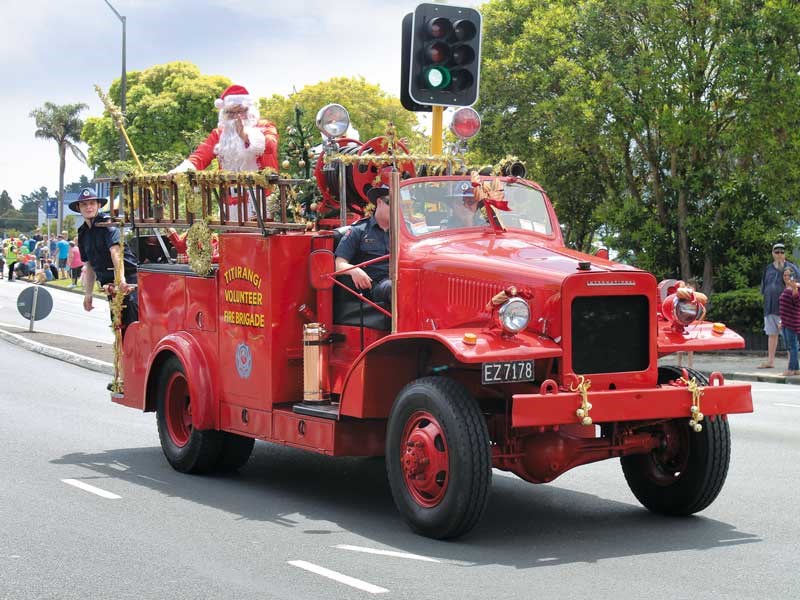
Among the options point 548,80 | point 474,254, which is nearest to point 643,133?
point 548,80

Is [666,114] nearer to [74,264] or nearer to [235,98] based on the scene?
[235,98]

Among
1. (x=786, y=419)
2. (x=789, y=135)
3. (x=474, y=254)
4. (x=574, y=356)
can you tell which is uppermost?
(x=789, y=135)

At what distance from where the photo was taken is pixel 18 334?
23750mm

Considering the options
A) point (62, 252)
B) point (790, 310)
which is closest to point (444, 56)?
point (790, 310)

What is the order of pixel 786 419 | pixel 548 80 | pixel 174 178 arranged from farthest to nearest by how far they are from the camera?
pixel 548 80 < pixel 786 419 < pixel 174 178

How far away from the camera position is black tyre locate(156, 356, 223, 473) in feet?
32.8

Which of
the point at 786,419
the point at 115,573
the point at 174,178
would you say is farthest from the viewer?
the point at 786,419

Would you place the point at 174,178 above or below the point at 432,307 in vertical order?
above

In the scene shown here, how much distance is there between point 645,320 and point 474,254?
1.15 meters

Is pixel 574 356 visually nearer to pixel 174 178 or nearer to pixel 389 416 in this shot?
pixel 389 416

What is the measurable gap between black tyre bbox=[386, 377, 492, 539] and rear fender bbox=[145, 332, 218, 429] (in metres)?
2.36

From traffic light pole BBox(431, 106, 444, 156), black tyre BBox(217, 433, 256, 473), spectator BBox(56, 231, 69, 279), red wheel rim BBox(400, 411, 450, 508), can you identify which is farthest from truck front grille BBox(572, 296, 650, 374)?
spectator BBox(56, 231, 69, 279)

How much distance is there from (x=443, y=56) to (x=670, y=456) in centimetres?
466

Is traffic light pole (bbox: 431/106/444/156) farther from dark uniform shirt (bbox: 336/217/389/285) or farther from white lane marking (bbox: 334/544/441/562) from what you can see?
white lane marking (bbox: 334/544/441/562)
